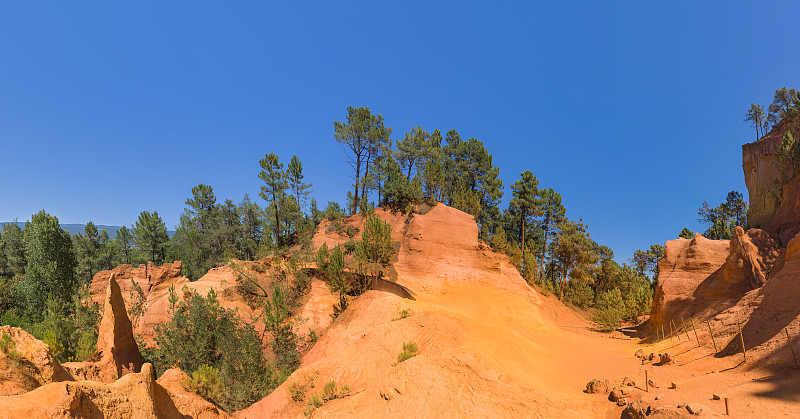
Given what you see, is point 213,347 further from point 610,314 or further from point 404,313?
point 610,314

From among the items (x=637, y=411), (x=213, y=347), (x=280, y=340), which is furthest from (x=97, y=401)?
(x=213, y=347)

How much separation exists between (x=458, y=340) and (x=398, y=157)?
3278cm

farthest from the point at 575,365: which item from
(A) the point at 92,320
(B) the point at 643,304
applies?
(A) the point at 92,320

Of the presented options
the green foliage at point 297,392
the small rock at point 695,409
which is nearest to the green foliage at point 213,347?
the green foliage at point 297,392

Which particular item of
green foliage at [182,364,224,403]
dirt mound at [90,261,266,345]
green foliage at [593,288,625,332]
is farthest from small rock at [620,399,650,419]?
green foliage at [593,288,625,332]

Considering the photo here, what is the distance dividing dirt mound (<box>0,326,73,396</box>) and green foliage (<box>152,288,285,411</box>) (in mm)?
8821

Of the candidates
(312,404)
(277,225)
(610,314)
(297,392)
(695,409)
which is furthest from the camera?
(277,225)

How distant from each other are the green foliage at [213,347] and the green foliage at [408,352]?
20.2 feet

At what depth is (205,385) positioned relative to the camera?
12.1 metres

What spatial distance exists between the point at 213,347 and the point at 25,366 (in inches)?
503

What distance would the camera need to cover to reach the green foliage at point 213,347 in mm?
14859

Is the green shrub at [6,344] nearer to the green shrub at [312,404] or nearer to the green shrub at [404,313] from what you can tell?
the green shrub at [312,404]

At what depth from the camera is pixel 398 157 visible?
4306 cm

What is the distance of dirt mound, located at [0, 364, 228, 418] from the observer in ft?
14.6
